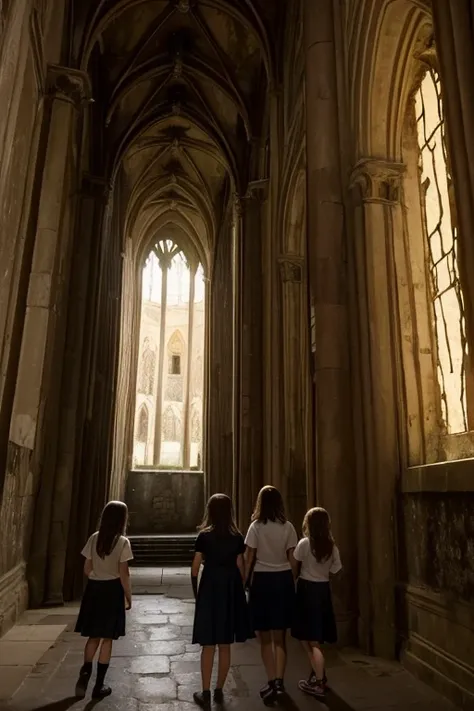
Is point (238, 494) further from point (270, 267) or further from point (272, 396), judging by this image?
point (270, 267)

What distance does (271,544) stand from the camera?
398 centimetres

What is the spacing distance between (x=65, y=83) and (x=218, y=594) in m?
6.90

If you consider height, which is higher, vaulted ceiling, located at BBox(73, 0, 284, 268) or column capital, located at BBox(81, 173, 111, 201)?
vaulted ceiling, located at BBox(73, 0, 284, 268)

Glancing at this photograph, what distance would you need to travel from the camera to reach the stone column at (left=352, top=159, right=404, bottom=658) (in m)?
4.98

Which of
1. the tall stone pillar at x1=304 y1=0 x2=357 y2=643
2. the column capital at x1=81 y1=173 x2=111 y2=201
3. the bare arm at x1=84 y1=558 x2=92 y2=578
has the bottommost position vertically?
the bare arm at x1=84 y1=558 x2=92 y2=578

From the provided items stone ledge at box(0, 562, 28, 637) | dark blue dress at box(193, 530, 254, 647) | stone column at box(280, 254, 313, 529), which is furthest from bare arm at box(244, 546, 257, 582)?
stone column at box(280, 254, 313, 529)

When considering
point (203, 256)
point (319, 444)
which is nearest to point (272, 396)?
point (319, 444)

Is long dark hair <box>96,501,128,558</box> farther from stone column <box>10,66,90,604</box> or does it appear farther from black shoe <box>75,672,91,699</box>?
stone column <box>10,66,90,604</box>

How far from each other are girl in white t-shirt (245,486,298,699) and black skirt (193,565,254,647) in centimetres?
14

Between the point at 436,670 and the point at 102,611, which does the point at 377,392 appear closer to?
the point at 436,670

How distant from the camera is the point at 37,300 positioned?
730 centimetres

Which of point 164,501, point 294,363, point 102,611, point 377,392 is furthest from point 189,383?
point 102,611

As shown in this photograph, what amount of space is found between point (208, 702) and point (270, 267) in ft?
24.8

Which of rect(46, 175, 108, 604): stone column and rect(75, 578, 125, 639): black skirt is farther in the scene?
rect(46, 175, 108, 604): stone column
